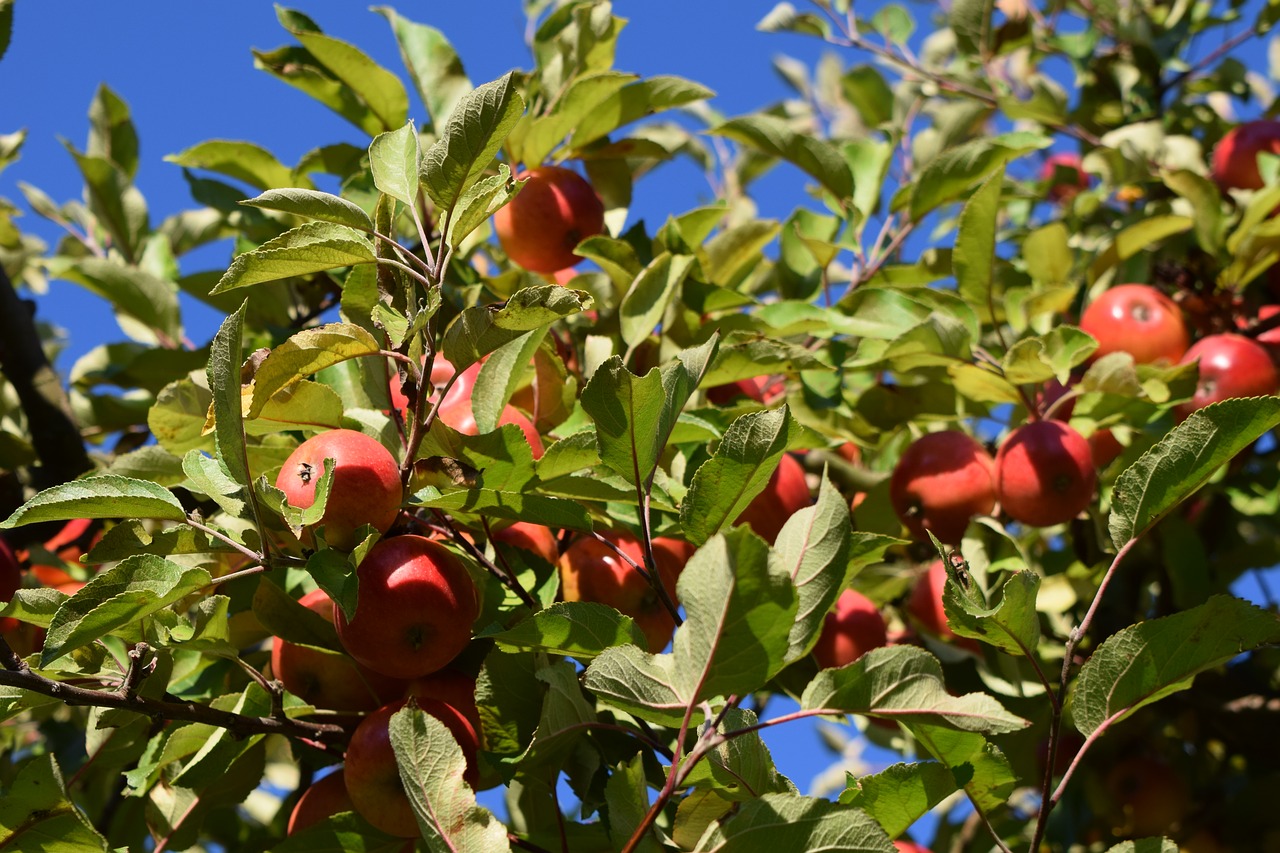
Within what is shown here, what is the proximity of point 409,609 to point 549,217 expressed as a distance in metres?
0.90

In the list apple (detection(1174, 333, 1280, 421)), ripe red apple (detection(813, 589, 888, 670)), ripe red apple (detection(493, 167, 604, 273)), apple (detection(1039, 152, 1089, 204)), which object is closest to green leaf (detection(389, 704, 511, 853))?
ripe red apple (detection(813, 589, 888, 670))

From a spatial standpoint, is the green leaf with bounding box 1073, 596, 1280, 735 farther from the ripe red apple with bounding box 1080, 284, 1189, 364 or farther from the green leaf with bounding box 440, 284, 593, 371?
the ripe red apple with bounding box 1080, 284, 1189, 364

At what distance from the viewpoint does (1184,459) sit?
4.10 ft

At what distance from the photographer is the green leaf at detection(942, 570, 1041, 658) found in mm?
1131

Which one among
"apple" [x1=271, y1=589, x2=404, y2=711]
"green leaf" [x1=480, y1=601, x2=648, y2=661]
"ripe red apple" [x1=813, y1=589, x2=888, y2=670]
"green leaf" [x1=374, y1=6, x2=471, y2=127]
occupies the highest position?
"green leaf" [x1=374, y1=6, x2=471, y2=127]

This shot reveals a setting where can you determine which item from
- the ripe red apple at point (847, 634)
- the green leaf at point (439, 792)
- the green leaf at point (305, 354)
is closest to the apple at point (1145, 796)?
the ripe red apple at point (847, 634)

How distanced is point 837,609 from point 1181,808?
1391 mm

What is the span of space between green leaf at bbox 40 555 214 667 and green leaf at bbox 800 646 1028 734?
663mm

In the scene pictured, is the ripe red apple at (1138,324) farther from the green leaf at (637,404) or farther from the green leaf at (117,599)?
the green leaf at (117,599)

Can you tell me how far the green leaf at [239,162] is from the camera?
2016mm

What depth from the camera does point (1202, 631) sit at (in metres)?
1.19

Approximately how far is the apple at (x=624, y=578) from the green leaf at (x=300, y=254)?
53 centimetres

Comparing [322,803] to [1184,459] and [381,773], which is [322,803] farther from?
[1184,459]

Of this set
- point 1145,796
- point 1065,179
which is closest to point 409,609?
point 1145,796
